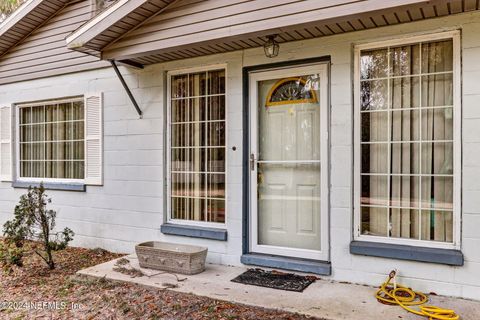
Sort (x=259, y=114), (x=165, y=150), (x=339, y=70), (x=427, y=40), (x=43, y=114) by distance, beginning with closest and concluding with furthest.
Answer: (x=427, y=40), (x=339, y=70), (x=259, y=114), (x=165, y=150), (x=43, y=114)

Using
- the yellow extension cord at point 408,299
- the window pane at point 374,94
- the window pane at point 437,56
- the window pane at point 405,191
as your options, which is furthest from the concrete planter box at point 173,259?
the window pane at point 437,56

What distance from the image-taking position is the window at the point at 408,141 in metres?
3.56

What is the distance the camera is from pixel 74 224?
5.91 meters

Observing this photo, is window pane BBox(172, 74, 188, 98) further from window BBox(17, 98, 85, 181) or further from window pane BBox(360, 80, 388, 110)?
window pane BBox(360, 80, 388, 110)

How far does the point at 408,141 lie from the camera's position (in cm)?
373

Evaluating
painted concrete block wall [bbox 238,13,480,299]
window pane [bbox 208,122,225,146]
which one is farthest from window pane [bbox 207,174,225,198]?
painted concrete block wall [bbox 238,13,480,299]

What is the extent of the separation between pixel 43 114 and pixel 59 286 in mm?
3378

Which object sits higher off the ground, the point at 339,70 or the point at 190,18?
the point at 190,18

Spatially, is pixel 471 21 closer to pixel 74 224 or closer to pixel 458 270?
pixel 458 270

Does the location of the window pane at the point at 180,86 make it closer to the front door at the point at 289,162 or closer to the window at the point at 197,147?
the window at the point at 197,147

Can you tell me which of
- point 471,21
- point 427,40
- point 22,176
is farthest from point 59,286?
point 471,21

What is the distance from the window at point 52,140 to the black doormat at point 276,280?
3250 mm

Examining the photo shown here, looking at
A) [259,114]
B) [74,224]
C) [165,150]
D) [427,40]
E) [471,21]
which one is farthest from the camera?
[74,224]

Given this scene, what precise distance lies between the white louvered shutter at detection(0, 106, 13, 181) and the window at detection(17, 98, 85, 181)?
6.6 inches
